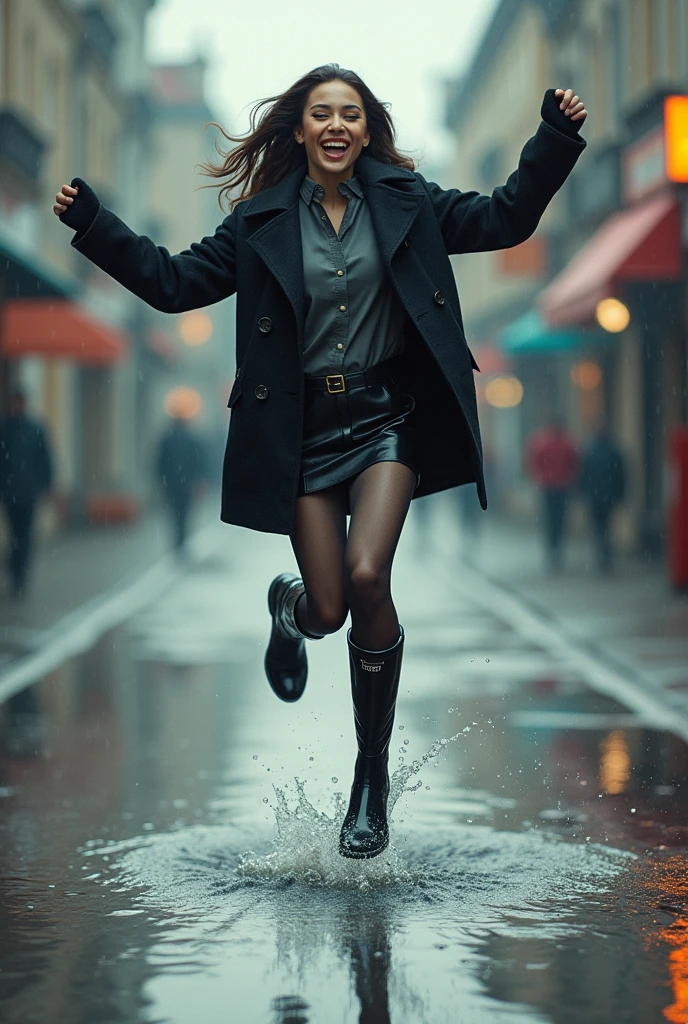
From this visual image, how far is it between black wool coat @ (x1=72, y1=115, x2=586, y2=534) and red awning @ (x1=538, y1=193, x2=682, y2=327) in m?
13.6

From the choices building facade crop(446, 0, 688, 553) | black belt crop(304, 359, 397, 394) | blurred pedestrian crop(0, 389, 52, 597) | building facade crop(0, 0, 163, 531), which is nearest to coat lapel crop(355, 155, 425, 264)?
Answer: black belt crop(304, 359, 397, 394)

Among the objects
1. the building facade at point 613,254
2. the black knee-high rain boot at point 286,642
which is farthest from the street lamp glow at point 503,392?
the black knee-high rain boot at point 286,642

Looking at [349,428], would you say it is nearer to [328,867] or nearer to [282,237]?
[282,237]

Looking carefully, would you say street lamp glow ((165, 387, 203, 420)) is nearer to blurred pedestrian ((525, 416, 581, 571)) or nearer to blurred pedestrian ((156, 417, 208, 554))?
blurred pedestrian ((156, 417, 208, 554))

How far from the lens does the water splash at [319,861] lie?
4.68m

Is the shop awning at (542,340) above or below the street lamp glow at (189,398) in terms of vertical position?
below

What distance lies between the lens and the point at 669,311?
65.5ft

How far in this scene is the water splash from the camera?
15.3 ft

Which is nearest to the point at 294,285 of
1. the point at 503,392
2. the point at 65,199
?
the point at 65,199

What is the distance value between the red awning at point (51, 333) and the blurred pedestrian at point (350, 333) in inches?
606

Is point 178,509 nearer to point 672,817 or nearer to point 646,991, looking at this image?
point 672,817

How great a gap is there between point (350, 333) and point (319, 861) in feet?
4.43

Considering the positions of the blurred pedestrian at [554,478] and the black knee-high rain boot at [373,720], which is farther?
the blurred pedestrian at [554,478]

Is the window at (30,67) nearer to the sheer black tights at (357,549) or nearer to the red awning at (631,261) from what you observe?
the red awning at (631,261)
